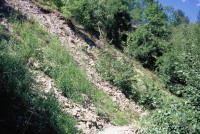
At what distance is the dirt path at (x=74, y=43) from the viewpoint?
1213 centimetres

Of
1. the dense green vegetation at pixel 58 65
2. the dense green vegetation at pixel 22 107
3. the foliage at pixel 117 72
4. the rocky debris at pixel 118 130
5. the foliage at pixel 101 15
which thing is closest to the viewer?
the dense green vegetation at pixel 22 107

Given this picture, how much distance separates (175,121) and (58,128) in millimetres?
3058

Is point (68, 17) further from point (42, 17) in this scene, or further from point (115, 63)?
point (115, 63)

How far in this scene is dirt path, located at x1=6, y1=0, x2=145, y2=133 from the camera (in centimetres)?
1213

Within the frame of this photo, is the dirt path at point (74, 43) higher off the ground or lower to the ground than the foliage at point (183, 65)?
lower

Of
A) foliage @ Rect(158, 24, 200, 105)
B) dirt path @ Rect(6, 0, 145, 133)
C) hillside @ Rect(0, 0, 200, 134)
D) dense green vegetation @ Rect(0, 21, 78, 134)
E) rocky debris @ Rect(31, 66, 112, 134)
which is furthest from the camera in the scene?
dirt path @ Rect(6, 0, 145, 133)

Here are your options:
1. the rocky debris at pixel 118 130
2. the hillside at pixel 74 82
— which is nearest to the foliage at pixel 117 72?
the hillside at pixel 74 82

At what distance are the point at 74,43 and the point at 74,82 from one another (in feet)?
14.6

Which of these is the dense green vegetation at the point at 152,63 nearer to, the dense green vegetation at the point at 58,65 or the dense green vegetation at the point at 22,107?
the dense green vegetation at the point at 58,65

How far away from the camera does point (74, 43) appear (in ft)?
47.4

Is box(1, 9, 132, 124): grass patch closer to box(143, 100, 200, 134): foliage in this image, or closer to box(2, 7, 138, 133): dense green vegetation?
box(2, 7, 138, 133): dense green vegetation

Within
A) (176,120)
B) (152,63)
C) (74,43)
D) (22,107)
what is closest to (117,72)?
(74,43)

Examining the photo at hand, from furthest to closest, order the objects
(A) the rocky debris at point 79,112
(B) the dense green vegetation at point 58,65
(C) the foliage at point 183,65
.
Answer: (B) the dense green vegetation at point 58,65 < (A) the rocky debris at point 79,112 < (C) the foliage at point 183,65

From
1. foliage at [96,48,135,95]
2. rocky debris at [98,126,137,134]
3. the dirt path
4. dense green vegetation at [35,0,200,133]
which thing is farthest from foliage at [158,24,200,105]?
the dirt path
